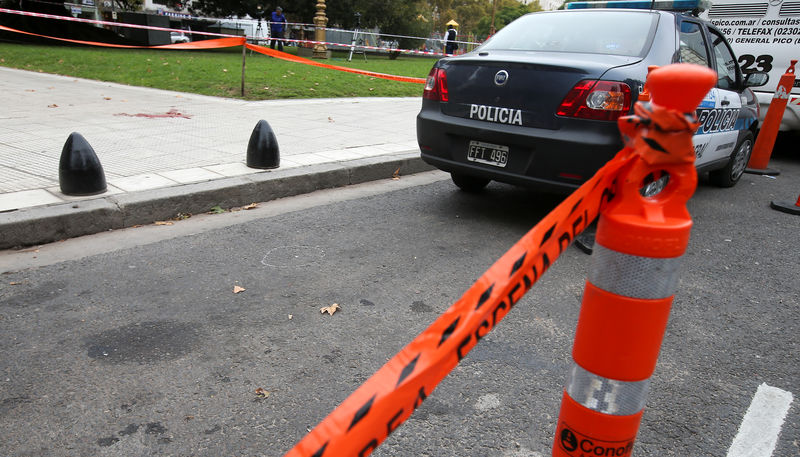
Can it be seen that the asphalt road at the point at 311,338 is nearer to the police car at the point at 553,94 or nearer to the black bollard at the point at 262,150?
the police car at the point at 553,94

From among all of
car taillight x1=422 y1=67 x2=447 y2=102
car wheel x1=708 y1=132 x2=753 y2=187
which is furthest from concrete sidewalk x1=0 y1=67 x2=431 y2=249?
car wheel x1=708 y1=132 x2=753 y2=187

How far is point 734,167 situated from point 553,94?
12.9 feet

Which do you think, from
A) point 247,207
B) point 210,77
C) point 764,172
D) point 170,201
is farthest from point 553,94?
point 210,77

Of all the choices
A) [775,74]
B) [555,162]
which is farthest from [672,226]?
[775,74]

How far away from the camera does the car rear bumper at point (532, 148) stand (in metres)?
4.13

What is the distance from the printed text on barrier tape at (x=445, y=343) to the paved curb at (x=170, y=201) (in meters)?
3.83

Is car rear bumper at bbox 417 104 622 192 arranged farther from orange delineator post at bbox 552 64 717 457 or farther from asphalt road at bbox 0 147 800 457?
orange delineator post at bbox 552 64 717 457

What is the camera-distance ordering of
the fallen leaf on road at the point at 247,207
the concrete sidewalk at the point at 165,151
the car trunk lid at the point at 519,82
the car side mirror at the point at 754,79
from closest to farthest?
the car trunk lid at the point at 519,82 < the concrete sidewalk at the point at 165,151 < the fallen leaf on road at the point at 247,207 < the car side mirror at the point at 754,79

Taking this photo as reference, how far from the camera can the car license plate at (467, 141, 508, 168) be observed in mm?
4559

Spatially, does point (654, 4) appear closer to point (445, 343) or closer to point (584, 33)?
point (584, 33)

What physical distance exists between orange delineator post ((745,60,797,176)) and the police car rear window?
13.7ft

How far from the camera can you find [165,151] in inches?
248

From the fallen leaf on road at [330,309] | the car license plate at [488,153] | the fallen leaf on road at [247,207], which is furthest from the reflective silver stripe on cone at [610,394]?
the fallen leaf on road at [247,207]

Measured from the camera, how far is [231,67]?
16.0m
